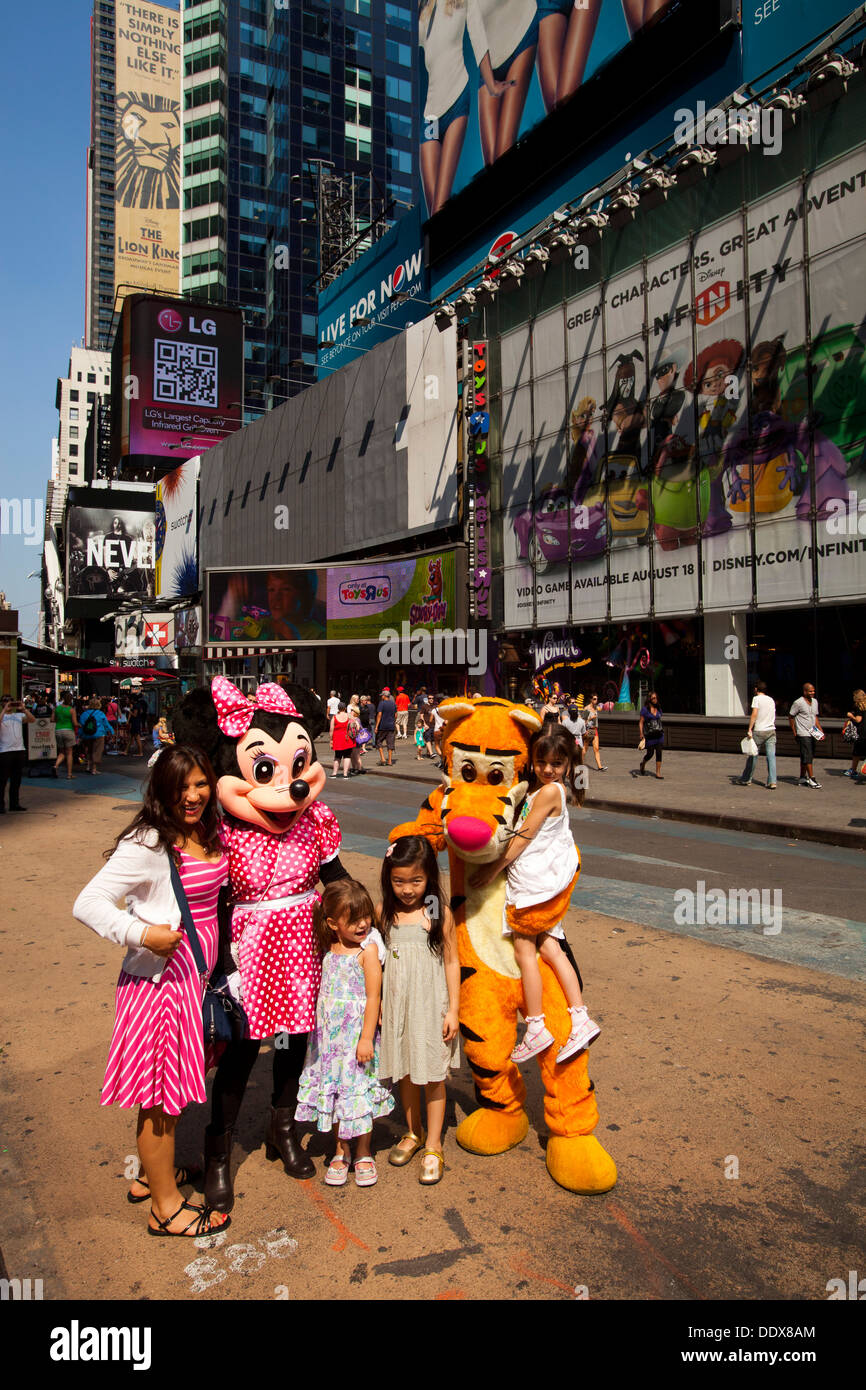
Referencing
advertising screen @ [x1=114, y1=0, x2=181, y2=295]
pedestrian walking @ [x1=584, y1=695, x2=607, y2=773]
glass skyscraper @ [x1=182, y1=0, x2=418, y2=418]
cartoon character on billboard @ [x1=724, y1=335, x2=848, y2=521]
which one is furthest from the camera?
advertising screen @ [x1=114, y1=0, x2=181, y2=295]

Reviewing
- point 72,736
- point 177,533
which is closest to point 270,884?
point 72,736

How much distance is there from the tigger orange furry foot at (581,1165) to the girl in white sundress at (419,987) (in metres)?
0.44

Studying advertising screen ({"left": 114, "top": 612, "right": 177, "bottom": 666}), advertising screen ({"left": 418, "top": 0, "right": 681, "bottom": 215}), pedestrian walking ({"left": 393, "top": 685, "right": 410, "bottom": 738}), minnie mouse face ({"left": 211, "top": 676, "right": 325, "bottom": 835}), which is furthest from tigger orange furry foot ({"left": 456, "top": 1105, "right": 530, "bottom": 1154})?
advertising screen ({"left": 114, "top": 612, "right": 177, "bottom": 666})

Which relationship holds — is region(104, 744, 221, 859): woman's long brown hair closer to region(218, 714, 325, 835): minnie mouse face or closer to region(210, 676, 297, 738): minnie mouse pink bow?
region(218, 714, 325, 835): minnie mouse face

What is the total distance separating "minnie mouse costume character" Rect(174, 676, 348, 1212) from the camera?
318 centimetres

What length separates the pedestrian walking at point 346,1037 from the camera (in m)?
3.17

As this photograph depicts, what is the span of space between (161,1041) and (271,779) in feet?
3.19

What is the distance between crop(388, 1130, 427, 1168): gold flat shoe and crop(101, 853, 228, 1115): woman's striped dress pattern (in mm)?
902

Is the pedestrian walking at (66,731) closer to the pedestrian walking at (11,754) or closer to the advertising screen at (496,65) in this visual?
the pedestrian walking at (11,754)

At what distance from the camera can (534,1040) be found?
11.0 feet

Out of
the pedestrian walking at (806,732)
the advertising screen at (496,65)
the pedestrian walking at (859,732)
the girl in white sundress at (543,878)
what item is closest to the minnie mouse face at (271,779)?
the girl in white sundress at (543,878)
